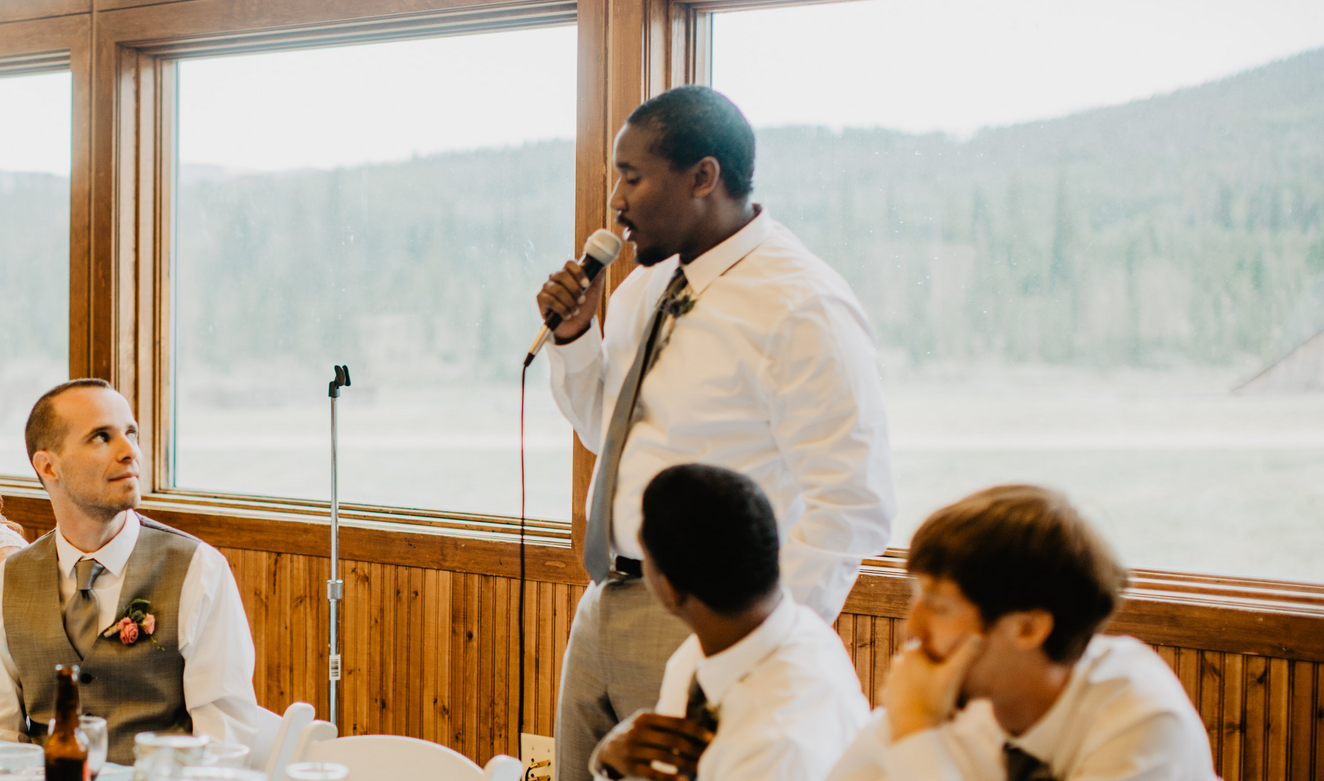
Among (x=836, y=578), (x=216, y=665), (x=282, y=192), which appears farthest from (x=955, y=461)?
(x=282, y=192)

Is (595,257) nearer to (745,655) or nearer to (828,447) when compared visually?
(828,447)

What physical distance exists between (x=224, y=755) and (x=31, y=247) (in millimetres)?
3099

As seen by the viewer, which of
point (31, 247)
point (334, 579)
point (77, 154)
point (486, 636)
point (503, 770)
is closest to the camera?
point (503, 770)

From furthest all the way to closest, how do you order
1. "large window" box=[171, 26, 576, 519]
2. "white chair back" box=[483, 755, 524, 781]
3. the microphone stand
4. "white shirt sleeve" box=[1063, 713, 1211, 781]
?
"large window" box=[171, 26, 576, 519] → the microphone stand → "white chair back" box=[483, 755, 524, 781] → "white shirt sleeve" box=[1063, 713, 1211, 781]

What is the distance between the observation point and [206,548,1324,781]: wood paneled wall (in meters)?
2.92

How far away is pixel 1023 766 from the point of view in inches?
46.6

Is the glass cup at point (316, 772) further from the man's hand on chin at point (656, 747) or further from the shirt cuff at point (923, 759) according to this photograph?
the shirt cuff at point (923, 759)

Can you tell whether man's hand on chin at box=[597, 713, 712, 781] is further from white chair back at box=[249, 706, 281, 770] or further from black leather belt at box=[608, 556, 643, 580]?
white chair back at box=[249, 706, 281, 770]

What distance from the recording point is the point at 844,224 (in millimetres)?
2756

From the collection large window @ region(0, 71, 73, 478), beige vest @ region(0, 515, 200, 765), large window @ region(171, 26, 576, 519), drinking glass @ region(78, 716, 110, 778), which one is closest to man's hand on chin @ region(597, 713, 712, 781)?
drinking glass @ region(78, 716, 110, 778)

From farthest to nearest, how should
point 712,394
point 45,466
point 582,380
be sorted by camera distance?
point 45,466 < point 582,380 < point 712,394

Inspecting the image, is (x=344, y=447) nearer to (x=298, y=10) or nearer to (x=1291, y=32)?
(x=298, y=10)

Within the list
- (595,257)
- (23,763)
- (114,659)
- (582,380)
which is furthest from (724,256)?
(114,659)

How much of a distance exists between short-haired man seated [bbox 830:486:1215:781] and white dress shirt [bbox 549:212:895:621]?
1.60 ft
